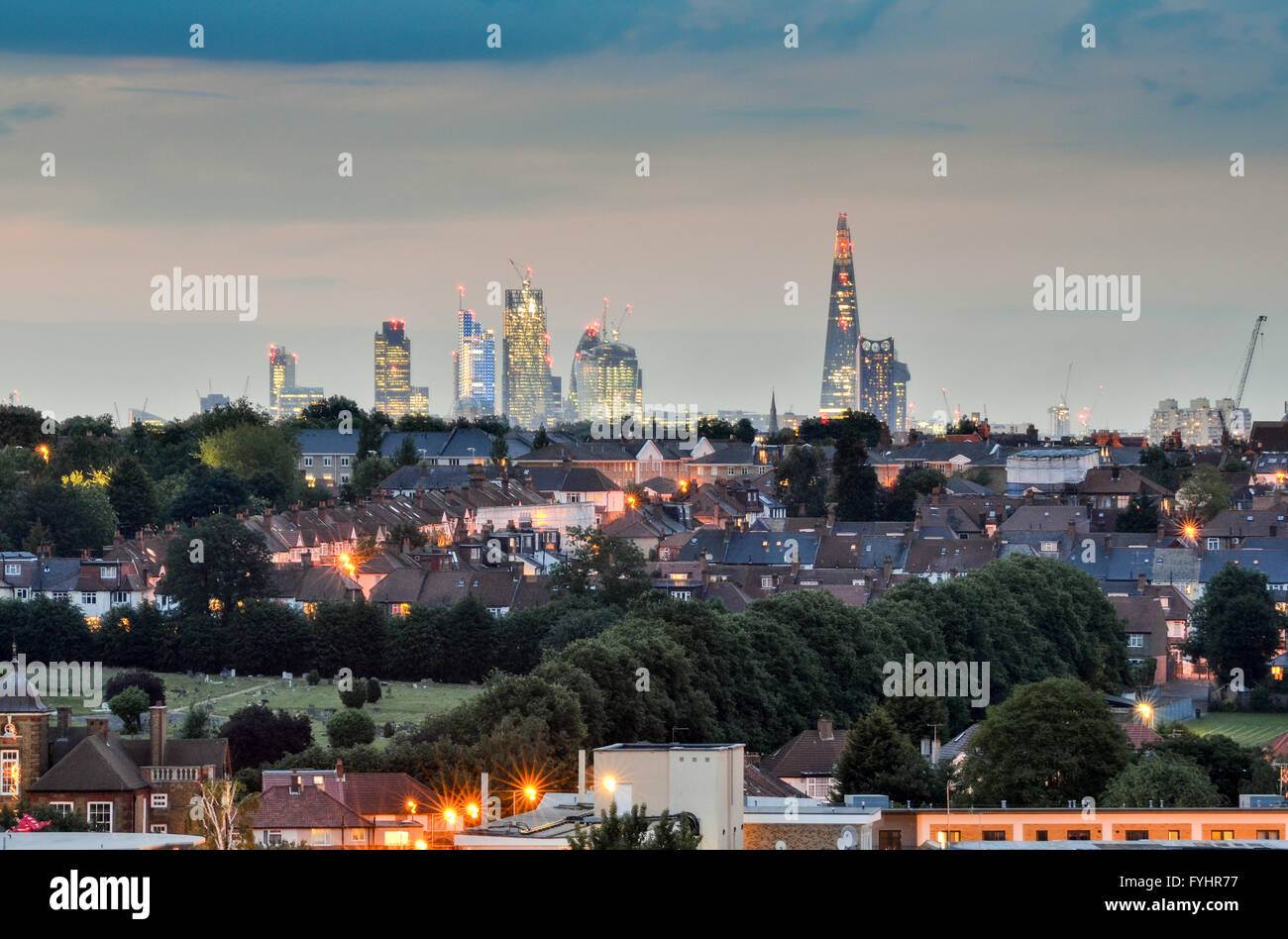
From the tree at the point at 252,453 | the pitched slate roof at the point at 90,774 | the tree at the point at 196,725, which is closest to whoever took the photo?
the pitched slate roof at the point at 90,774

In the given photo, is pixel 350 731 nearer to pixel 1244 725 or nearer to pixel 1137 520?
pixel 1244 725

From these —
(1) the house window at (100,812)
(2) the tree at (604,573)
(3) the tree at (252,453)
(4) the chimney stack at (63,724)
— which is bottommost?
(1) the house window at (100,812)

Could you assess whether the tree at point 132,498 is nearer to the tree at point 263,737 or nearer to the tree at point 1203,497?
the tree at point 263,737

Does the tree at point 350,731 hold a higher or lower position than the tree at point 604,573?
lower

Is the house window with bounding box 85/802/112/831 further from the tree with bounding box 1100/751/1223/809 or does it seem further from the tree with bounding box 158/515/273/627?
the tree with bounding box 158/515/273/627

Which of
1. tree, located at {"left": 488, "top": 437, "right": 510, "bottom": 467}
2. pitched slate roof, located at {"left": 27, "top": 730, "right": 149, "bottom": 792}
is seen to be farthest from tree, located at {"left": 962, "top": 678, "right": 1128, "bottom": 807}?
tree, located at {"left": 488, "top": 437, "right": 510, "bottom": 467}

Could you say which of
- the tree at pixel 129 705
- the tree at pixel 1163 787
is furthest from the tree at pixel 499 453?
the tree at pixel 1163 787
